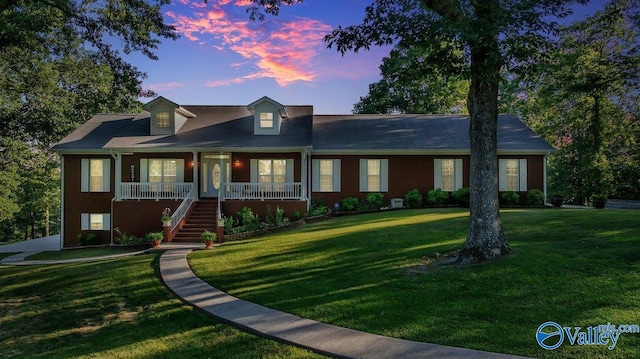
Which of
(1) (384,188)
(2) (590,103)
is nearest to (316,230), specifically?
(1) (384,188)

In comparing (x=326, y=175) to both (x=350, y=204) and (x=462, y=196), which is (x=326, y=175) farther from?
(x=462, y=196)

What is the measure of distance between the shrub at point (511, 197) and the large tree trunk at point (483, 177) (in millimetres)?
12856

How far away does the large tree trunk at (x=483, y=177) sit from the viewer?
25.6ft

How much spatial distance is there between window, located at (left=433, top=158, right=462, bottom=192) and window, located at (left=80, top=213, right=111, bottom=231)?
1795 cm

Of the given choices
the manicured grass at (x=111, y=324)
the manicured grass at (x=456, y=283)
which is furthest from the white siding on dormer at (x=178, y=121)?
the manicured grass at (x=111, y=324)

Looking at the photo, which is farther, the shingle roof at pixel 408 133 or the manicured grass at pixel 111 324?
the shingle roof at pixel 408 133

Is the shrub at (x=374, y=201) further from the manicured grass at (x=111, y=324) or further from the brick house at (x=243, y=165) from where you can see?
the manicured grass at (x=111, y=324)

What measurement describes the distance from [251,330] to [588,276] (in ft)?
19.3

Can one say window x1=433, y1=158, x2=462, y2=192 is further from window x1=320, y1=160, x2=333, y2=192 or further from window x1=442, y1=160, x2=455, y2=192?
window x1=320, y1=160, x2=333, y2=192

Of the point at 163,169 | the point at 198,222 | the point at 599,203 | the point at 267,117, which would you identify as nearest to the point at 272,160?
the point at 267,117

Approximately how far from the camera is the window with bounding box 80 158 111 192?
19016 mm

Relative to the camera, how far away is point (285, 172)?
19391mm

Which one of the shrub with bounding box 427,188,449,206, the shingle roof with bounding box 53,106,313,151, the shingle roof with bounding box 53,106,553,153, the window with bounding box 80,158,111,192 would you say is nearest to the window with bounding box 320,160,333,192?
the shingle roof with bounding box 53,106,553,153

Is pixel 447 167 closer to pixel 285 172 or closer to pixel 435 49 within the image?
pixel 285 172
